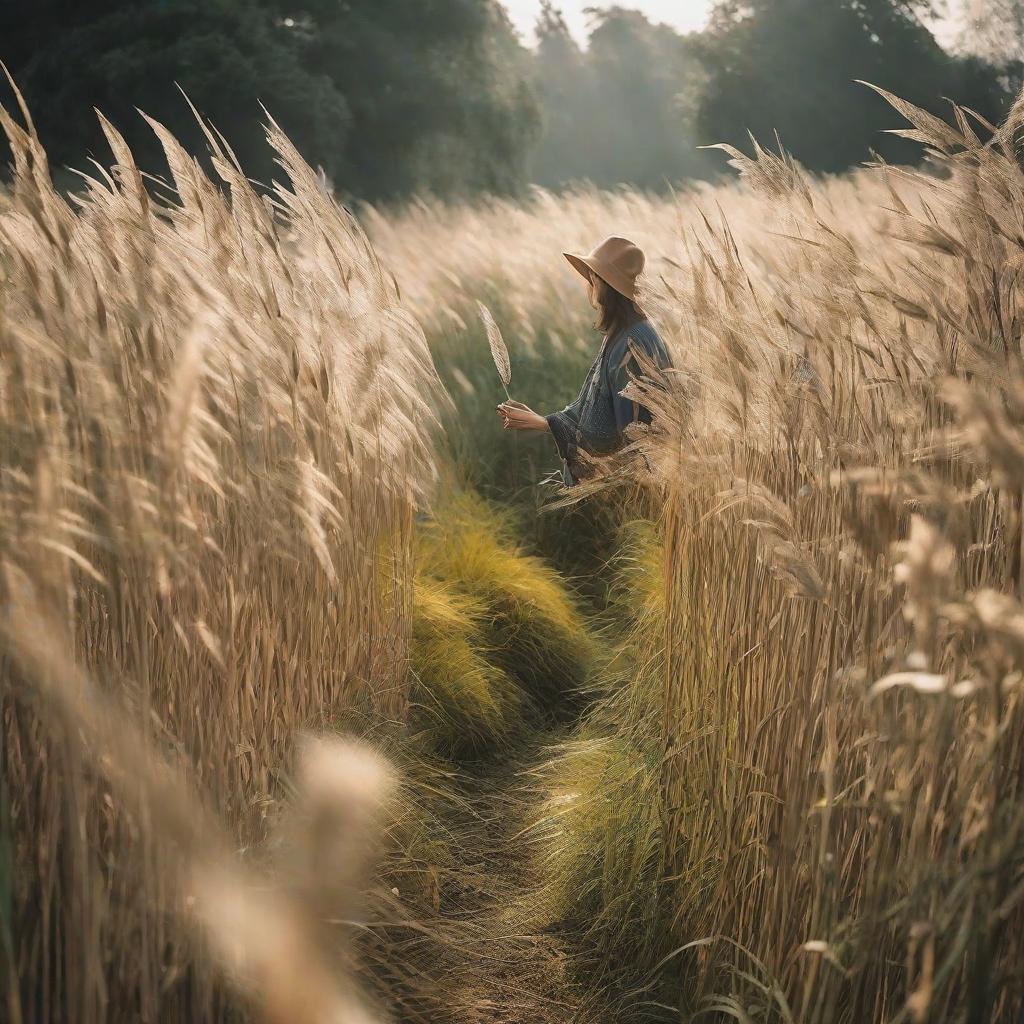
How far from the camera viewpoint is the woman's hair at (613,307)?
3.89 meters

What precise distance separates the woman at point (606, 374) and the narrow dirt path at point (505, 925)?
119cm

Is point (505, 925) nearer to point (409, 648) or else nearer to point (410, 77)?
point (409, 648)

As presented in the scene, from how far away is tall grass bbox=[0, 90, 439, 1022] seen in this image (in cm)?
127

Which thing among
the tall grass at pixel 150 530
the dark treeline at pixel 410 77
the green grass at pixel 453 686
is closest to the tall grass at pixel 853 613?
the tall grass at pixel 150 530

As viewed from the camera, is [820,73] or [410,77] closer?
[410,77]

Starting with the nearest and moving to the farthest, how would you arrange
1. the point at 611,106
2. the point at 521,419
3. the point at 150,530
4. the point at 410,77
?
the point at 150,530, the point at 521,419, the point at 410,77, the point at 611,106

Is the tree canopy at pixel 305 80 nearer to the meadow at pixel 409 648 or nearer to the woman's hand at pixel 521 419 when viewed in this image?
the woman's hand at pixel 521 419

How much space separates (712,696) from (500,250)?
4945mm

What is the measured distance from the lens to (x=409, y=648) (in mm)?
2980

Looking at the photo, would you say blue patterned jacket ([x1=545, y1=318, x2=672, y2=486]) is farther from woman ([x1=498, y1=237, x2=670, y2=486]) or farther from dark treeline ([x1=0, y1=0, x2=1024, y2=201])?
dark treeline ([x1=0, y1=0, x2=1024, y2=201])

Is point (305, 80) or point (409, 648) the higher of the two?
point (305, 80)

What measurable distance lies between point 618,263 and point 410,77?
16.3m

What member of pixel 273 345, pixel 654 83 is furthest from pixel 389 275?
pixel 654 83

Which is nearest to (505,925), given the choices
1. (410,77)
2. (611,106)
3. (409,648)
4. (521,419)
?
(409,648)
